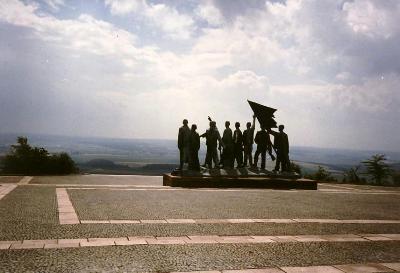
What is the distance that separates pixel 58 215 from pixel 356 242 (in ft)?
19.3

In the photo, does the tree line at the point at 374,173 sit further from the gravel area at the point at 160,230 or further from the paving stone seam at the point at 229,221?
the gravel area at the point at 160,230

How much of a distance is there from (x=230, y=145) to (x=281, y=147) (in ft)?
7.88

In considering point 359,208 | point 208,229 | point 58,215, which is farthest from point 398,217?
point 58,215

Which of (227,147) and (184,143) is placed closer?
(184,143)

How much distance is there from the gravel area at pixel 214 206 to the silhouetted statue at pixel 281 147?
4474 millimetres

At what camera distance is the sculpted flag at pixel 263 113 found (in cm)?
1778

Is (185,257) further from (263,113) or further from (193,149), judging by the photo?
(263,113)

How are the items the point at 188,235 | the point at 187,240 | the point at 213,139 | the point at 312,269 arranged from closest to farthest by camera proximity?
the point at 312,269, the point at 187,240, the point at 188,235, the point at 213,139

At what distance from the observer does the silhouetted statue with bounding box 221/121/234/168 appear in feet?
58.6

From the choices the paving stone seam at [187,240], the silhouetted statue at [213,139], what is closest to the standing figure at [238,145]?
the silhouetted statue at [213,139]

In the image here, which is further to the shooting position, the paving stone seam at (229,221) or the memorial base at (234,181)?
the memorial base at (234,181)

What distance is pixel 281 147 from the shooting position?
18.3 meters

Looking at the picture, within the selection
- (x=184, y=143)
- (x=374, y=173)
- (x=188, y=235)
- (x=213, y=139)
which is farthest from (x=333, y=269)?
(x=374, y=173)

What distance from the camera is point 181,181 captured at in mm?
15750
